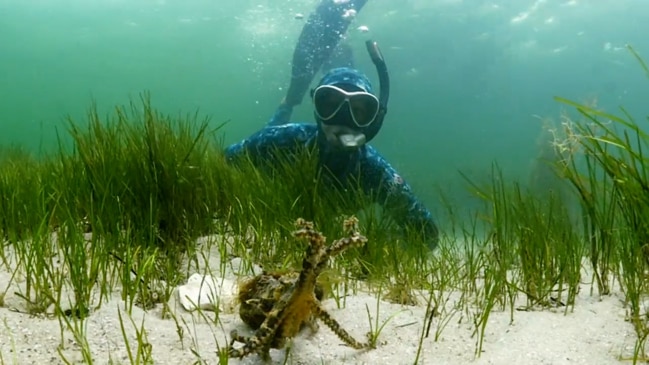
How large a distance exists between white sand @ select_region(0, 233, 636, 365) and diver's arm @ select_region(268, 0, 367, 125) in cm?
786

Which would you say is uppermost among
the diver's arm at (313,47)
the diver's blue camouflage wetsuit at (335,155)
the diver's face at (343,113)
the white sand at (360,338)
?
the diver's arm at (313,47)

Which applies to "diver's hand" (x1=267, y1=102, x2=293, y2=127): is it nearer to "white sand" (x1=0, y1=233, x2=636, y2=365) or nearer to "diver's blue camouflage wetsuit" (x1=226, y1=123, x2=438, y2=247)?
"diver's blue camouflage wetsuit" (x1=226, y1=123, x2=438, y2=247)

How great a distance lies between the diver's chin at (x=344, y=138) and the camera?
5707 mm

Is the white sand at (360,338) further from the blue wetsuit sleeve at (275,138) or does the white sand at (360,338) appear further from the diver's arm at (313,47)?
the diver's arm at (313,47)

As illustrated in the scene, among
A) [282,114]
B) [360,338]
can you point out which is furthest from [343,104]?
[282,114]

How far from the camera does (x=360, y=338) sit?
193 centimetres

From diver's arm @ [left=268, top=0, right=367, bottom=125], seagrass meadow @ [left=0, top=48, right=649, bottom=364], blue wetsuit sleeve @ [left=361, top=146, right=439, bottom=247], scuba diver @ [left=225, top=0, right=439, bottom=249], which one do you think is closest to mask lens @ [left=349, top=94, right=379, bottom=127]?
scuba diver @ [left=225, top=0, right=439, bottom=249]

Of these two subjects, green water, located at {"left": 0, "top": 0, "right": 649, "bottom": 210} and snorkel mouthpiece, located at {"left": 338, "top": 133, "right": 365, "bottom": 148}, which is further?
green water, located at {"left": 0, "top": 0, "right": 649, "bottom": 210}

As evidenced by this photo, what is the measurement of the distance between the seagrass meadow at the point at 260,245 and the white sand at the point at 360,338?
1 cm

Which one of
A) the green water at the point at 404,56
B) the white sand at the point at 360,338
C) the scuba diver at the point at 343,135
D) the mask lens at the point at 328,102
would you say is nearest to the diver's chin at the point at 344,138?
the scuba diver at the point at 343,135

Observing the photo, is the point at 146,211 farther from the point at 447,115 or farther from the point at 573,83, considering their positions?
the point at 447,115

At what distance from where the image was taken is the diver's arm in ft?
36.0

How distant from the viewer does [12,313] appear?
1.91 metres

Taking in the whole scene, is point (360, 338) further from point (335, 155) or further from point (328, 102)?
point (328, 102)
